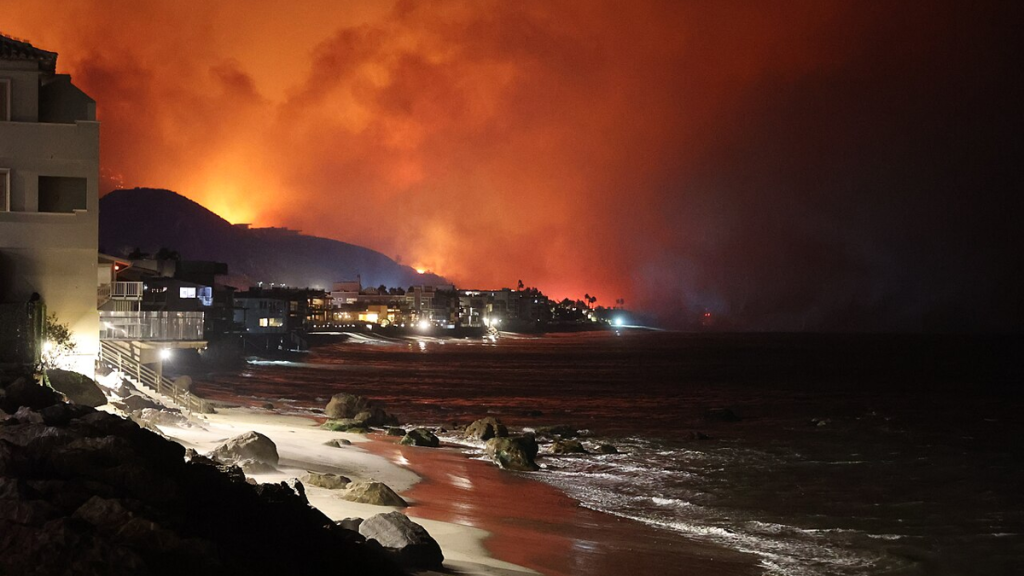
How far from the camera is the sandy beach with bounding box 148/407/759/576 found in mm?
17672

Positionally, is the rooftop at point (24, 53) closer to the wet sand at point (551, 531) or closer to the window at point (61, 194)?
the window at point (61, 194)

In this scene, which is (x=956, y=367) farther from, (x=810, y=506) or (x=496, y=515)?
(x=496, y=515)

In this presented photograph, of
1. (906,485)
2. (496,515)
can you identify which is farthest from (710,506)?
(906,485)

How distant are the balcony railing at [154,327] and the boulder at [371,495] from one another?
1876cm

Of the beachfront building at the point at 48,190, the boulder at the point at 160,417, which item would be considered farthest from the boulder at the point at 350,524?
the beachfront building at the point at 48,190

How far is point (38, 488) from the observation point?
10859mm

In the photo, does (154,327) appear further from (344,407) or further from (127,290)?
(344,407)

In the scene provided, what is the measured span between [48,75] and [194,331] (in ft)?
43.1

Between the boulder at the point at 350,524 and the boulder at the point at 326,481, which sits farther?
the boulder at the point at 326,481

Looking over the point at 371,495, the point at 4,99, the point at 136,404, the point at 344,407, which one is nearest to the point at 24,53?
the point at 4,99

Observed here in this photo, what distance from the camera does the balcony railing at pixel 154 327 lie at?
3619cm

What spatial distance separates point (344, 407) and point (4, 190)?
20.4m

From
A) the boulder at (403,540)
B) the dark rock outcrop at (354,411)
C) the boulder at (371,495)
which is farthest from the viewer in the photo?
the dark rock outcrop at (354,411)

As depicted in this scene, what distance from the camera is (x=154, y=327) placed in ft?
120
